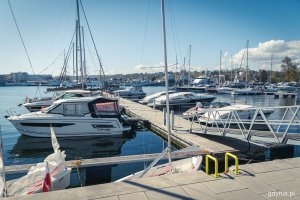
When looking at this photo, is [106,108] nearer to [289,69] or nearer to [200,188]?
[200,188]

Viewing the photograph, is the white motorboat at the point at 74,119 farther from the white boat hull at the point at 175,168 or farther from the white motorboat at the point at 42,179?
the white motorboat at the point at 42,179

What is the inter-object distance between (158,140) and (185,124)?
7.77 ft

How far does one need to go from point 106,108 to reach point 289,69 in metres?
99.8

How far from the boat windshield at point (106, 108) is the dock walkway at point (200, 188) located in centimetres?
1134

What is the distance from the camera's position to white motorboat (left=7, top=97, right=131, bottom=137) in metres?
16.9

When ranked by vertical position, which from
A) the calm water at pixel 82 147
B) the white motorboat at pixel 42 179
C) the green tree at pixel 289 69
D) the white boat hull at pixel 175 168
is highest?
the green tree at pixel 289 69

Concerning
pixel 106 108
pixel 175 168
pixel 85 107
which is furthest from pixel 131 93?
pixel 175 168

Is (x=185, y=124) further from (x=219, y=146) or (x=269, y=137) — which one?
(x=269, y=137)

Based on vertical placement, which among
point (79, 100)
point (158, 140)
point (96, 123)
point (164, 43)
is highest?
point (164, 43)

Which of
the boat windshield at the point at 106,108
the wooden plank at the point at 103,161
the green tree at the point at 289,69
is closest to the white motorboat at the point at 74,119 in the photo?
the boat windshield at the point at 106,108

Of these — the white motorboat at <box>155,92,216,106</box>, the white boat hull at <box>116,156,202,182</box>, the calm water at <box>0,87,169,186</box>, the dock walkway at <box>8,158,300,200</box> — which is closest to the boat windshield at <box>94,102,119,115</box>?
the calm water at <box>0,87,169,186</box>

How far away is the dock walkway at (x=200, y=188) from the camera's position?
5703mm

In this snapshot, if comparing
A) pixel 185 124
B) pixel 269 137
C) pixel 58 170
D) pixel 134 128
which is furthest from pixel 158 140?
pixel 58 170

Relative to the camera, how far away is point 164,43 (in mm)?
7723
